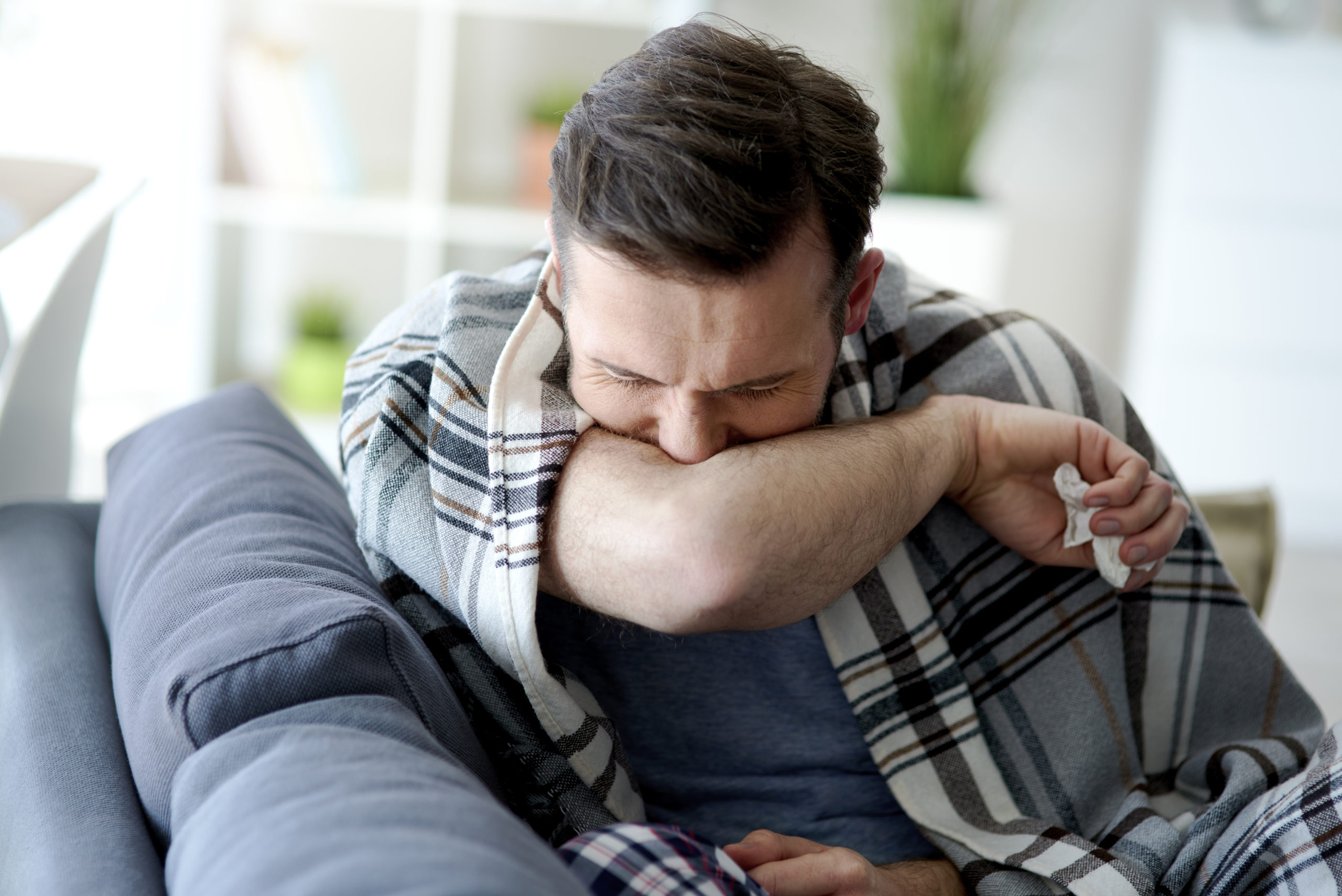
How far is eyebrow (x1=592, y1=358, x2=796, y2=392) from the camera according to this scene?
Result: 3.04 feet

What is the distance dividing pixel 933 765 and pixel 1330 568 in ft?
9.50

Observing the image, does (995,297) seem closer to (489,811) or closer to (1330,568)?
(1330,568)

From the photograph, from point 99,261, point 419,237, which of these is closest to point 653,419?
point 99,261

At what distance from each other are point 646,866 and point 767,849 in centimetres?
20

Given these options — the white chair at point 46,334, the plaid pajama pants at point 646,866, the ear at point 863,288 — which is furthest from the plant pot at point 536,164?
the plaid pajama pants at point 646,866

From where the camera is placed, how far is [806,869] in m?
0.86

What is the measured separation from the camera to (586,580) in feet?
2.88

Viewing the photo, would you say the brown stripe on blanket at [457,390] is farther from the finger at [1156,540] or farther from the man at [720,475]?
the finger at [1156,540]

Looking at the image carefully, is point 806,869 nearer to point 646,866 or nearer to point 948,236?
point 646,866

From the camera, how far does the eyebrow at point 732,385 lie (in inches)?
36.4

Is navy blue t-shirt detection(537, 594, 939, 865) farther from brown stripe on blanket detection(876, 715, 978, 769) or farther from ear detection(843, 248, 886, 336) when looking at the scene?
ear detection(843, 248, 886, 336)

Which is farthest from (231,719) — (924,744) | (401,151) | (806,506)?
(401,151)

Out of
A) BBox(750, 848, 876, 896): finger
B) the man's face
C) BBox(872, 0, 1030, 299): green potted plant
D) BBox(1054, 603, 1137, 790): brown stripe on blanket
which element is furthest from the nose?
BBox(872, 0, 1030, 299): green potted plant

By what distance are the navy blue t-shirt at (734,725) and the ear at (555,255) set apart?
30cm
